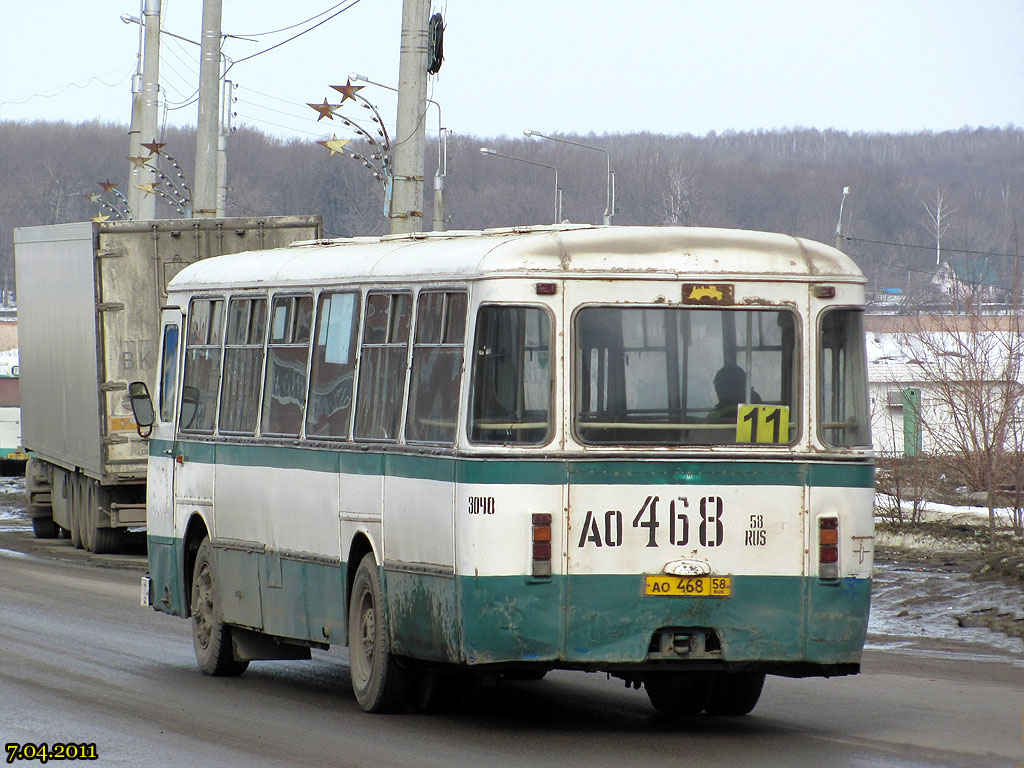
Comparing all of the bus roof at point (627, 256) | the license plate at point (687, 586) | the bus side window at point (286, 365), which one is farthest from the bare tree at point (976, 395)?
the license plate at point (687, 586)

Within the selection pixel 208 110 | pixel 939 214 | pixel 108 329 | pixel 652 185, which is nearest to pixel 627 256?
pixel 108 329

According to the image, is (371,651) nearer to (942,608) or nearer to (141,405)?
(141,405)

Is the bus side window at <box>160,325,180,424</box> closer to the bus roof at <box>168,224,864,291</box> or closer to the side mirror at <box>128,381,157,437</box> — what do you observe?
the side mirror at <box>128,381,157,437</box>

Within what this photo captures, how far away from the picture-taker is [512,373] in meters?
9.55

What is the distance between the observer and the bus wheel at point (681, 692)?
35.3ft

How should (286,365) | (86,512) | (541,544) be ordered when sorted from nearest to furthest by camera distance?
(541,544)
(286,365)
(86,512)

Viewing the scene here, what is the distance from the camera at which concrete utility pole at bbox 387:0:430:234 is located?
57.4ft

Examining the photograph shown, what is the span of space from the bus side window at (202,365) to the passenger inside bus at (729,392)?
14.3 feet

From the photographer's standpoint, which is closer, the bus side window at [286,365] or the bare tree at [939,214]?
the bus side window at [286,365]

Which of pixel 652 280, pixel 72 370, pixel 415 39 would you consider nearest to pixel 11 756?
pixel 652 280

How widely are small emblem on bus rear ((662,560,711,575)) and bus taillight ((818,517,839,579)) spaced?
602 mm

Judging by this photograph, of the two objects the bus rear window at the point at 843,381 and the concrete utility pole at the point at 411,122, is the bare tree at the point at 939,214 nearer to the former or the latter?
the concrete utility pole at the point at 411,122

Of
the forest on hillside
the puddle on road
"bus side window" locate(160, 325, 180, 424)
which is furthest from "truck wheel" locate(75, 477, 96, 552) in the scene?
the forest on hillside

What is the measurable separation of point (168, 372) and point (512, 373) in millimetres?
4885
